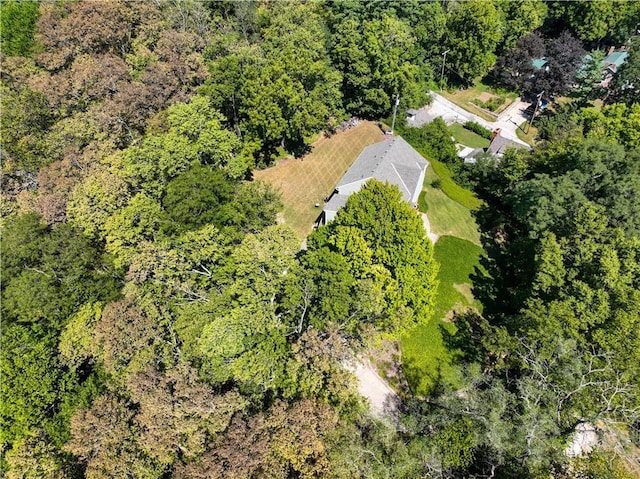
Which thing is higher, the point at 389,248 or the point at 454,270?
the point at 389,248

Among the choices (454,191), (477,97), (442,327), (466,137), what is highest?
(477,97)

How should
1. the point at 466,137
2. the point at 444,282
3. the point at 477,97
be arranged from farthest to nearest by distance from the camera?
the point at 477,97, the point at 466,137, the point at 444,282

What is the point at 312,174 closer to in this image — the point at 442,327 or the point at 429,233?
the point at 429,233

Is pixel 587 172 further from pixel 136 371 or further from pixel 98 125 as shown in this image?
pixel 98 125

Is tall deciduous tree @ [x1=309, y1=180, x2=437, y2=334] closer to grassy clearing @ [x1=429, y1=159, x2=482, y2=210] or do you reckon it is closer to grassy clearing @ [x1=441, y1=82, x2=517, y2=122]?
grassy clearing @ [x1=429, y1=159, x2=482, y2=210]

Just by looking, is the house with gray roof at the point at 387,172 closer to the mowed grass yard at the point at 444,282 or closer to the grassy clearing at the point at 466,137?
the mowed grass yard at the point at 444,282

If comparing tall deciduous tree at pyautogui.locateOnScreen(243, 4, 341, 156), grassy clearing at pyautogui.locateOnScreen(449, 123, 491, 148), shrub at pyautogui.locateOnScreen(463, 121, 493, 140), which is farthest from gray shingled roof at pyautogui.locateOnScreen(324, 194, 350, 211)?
shrub at pyautogui.locateOnScreen(463, 121, 493, 140)

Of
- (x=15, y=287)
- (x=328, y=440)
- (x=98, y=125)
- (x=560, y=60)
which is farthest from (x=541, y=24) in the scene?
(x=15, y=287)

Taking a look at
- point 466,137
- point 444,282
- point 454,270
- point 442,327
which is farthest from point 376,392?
point 466,137
